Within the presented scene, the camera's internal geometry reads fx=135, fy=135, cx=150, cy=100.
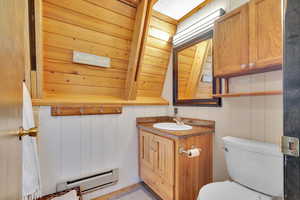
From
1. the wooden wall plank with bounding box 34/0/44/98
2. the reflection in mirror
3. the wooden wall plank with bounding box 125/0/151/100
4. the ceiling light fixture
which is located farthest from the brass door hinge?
the wooden wall plank with bounding box 34/0/44/98

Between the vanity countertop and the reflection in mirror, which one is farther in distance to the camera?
the reflection in mirror

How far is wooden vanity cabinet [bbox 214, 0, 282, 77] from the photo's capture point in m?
0.88

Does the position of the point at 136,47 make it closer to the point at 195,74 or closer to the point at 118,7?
the point at 118,7

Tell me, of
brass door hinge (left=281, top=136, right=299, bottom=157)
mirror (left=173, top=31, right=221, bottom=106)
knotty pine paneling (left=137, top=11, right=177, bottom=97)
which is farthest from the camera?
knotty pine paneling (left=137, top=11, right=177, bottom=97)

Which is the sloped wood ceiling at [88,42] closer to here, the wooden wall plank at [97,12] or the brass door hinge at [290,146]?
the wooden wall plank at [97,12]

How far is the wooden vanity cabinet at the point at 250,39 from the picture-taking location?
34.7 inches

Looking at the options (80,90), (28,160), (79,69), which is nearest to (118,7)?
(79,69)

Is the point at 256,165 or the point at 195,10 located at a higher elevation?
the point at 195,10

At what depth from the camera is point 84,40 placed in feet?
4.84

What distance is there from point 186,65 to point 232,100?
0.85 metres

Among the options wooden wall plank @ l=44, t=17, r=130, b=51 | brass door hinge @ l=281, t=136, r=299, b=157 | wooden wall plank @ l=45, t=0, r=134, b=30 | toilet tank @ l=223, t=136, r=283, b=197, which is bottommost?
toilet tank @ l=223, t=136, r=283, b=197

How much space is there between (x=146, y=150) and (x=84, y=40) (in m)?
1.47

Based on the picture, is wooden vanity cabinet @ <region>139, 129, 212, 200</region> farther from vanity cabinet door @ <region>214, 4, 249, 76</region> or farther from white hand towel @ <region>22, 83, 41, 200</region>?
white hand towel @ <region>22, 83, 41, 200</region>

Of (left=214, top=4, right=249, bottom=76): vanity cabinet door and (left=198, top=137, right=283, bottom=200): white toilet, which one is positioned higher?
(left=214, top=4, right=249, bottom=76): vanity cabinet door
